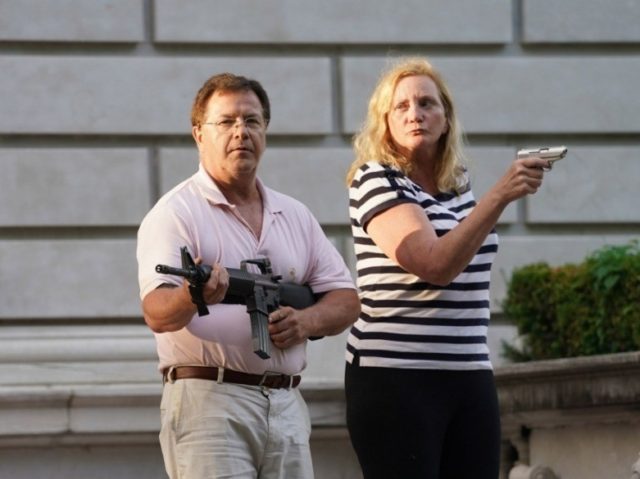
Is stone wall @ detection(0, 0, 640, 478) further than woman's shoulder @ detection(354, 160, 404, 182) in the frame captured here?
Yes

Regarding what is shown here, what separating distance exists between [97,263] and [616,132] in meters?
2.58

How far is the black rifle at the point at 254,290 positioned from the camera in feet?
13.3

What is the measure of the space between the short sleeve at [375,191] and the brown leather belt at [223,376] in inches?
22.1

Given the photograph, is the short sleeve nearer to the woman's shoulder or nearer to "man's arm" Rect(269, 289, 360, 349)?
the woman's shoulder

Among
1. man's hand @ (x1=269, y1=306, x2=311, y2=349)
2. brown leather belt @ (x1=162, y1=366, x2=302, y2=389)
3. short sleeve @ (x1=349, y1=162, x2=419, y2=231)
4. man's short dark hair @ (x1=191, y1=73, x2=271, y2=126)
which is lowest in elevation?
brown leather belt @ (x1=162, y1=366, x2=302, y2=389)

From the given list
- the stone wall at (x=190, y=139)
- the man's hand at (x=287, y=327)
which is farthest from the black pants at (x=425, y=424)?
the stone wall at (x=190, y=139)

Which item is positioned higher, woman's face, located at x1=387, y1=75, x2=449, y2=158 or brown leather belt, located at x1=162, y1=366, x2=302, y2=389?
woman's face, located at x1=387, y1=75, x2=449, y2=158

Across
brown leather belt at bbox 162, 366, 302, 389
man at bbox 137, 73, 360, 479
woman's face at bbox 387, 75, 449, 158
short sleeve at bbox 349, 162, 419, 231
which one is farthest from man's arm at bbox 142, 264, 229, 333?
woman's face at bbox 387, 75, 449, 158

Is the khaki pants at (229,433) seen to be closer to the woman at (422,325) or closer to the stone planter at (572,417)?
the woman at (422,325)

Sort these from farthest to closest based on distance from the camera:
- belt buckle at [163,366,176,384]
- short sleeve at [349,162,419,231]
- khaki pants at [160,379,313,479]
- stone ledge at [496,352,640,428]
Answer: stone ledge at [496,352,640,428] < short sleeve at [349,162,419,231] < belt buckle at [163,366,176,384] < khaki pants at [160,379,313,479]

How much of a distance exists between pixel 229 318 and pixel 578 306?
2871mm

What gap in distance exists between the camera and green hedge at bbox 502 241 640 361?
22.1ft

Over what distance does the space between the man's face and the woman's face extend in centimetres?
49

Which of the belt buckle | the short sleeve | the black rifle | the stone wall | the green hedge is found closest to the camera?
the black rifle
